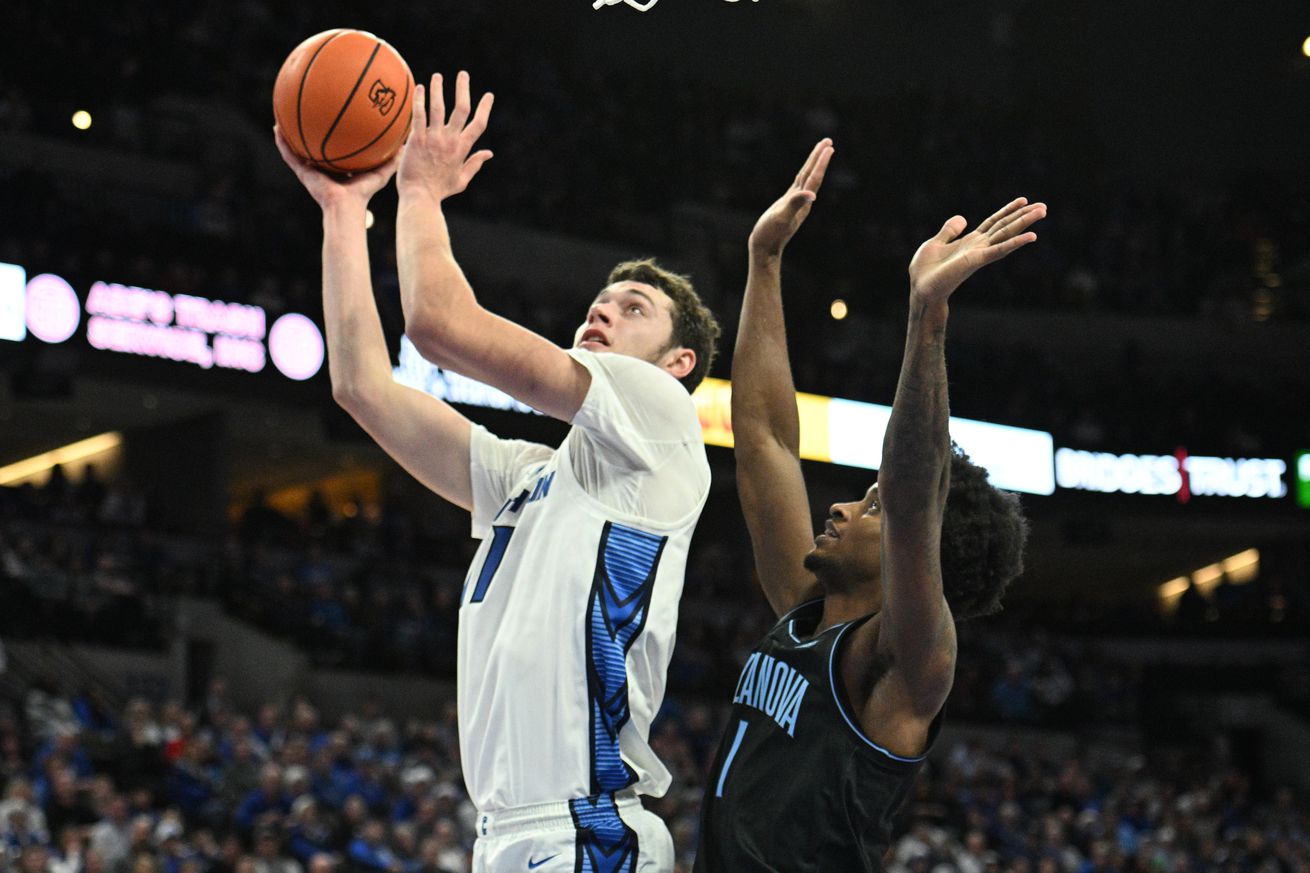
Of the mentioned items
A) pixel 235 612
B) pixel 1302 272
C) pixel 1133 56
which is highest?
pixel 1133 56

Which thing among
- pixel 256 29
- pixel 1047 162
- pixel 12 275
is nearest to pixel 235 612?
pixel 12 275

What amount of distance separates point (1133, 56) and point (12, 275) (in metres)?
19.9

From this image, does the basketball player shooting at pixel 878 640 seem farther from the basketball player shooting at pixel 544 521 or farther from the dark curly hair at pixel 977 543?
the basketball player shooting at pixel 544 521

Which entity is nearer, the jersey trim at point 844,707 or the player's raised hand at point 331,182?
the jersey trim at point 844,707

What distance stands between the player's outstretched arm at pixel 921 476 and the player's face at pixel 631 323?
78 cm

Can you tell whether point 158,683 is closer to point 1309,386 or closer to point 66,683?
point 66,683

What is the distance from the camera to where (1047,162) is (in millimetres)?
29266

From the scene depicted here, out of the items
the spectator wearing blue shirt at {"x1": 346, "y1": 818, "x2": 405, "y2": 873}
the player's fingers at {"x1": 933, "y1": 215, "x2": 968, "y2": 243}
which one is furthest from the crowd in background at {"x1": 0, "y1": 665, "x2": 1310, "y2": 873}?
the player's fingers at {"x1": 933, "y1": 215, "x2": 968, "y2": 243}

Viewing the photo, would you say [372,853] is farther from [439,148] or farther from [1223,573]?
[1223,573]

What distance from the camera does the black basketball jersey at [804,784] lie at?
11.0 ft

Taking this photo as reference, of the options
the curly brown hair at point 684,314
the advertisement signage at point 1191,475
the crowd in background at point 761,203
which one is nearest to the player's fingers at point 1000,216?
the curly brown hair at point 684,314

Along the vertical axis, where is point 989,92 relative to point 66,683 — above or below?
above

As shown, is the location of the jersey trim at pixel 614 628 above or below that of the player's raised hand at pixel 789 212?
below

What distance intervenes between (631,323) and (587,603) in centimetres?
76
